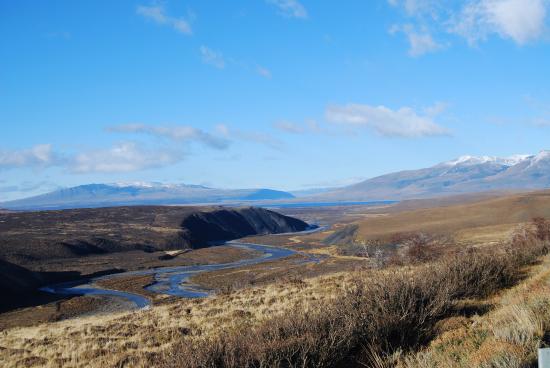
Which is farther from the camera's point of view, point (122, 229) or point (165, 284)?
point (122, 229)

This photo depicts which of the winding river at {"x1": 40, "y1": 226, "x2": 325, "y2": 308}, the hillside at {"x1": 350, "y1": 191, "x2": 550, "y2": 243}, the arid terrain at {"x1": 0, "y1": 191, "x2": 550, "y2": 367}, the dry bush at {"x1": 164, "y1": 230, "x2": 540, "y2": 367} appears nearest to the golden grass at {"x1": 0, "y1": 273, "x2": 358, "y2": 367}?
the arid terrain at {"x1": 0, "y1": 191, "x2": 550, "y2": 367}

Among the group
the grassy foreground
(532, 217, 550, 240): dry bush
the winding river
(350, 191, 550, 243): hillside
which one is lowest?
the winding river

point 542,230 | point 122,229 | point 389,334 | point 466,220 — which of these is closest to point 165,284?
point 542,230

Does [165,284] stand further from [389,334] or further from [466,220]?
[466,220]

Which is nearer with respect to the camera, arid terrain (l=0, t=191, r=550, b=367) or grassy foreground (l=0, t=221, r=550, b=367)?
grassy foreground (l=0, t=221, r=550, b=367)

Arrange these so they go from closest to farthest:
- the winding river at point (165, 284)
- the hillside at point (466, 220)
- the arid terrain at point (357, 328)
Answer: the arid terrain at point (357, 328)
the winding river at point (165, 284)
the hillside at point (466, 220)

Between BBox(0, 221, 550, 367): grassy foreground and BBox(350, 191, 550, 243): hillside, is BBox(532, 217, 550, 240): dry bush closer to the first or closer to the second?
BBox(0, 221, 550, 367): grassy foreground

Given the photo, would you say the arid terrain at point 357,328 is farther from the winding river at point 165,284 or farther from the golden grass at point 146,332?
the winding river at point 165,284

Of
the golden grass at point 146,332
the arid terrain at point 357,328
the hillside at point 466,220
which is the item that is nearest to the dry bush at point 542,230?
the arid terrain at point 357,328

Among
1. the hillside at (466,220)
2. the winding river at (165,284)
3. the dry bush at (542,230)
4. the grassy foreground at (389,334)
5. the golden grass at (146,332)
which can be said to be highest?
the grassy foreground at (389,334)

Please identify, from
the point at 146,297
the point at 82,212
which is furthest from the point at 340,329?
the point at 82,212

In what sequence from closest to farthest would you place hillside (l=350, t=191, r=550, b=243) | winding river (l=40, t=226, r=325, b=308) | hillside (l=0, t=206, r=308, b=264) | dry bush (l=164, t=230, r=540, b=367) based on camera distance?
dry bush (l=164, t=230, r=540, b=367) → winding river (l=40, t=226, r=325, b=308) → hillside (l=350, t=191, r=550, b=243) → hillside (l=0, t=206, r=308, b=264)

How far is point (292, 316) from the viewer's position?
10.2 meters

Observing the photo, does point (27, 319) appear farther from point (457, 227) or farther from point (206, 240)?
point (206, 240)
